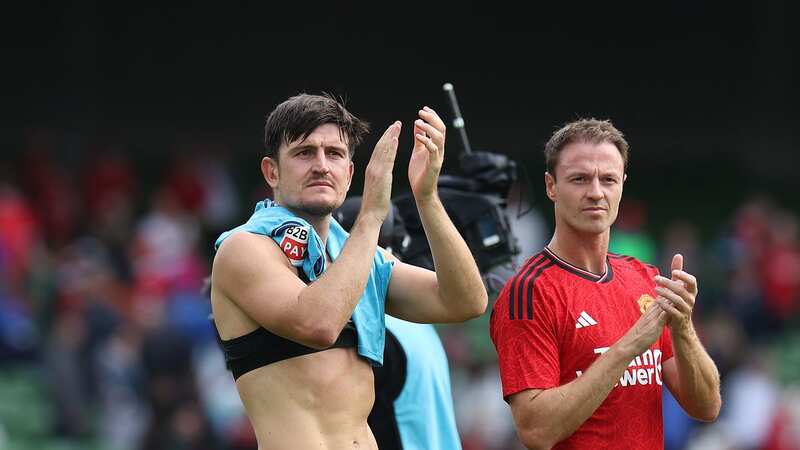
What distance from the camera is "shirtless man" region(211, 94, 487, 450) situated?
397 cm

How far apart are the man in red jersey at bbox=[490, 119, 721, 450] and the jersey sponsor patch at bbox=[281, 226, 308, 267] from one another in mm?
644

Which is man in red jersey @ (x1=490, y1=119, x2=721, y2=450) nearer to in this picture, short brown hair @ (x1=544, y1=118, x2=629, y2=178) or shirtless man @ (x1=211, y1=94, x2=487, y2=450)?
short brown hair @ (x1=544, y1=118, x2=629, y2=178)

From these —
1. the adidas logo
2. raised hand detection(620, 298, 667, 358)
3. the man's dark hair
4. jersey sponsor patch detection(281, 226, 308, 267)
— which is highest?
the man's dark hair

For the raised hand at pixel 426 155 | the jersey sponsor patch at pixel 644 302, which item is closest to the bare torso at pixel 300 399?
the raised hand at pixel 426 155

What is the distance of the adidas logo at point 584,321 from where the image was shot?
4234mm

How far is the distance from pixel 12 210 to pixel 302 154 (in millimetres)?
8836

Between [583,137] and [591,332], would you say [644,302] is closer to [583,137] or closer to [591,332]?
[591,332]

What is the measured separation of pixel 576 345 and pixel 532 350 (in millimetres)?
140

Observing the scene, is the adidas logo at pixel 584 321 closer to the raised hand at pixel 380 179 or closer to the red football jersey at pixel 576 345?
the red football jersey at pixel 576 345

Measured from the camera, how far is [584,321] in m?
4.24

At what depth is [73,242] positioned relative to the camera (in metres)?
14.1

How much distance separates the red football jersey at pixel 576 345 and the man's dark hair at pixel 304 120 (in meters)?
0.70

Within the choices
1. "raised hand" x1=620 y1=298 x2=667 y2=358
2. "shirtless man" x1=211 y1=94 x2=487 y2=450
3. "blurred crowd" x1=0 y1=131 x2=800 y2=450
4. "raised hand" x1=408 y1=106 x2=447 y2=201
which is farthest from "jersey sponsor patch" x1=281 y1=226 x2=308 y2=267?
"blurred crowd" x1=0 y1=131 x2=800 y2=450

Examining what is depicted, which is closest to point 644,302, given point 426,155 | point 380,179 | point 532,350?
point 532,350
